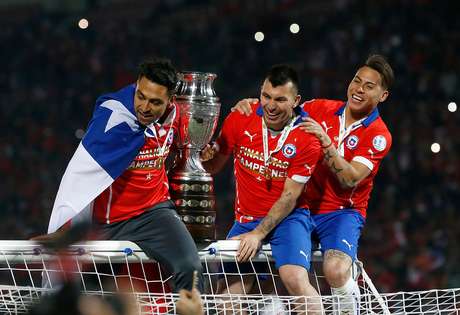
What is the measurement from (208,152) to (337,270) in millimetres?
886

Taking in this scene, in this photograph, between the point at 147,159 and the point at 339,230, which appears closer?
the point at 147,159

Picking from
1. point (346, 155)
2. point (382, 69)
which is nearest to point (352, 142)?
point (346, 155)

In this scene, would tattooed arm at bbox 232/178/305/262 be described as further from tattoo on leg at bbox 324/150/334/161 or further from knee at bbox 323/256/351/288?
knee at bbox 323/256/351/288

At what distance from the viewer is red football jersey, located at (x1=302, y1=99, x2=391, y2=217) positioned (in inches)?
209

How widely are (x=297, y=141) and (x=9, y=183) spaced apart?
820 cm

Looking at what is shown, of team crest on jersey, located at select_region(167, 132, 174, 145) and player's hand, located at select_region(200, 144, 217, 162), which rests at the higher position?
team crest on jersey, located at select_region(167, 132, 174, 145)

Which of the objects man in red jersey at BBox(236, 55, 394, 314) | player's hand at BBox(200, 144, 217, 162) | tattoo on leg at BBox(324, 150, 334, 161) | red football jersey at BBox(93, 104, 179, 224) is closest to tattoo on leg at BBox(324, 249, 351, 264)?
man in red jersey at BBox(236, 55, 394, 314)

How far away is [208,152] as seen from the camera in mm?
5316

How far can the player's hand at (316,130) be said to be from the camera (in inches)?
197

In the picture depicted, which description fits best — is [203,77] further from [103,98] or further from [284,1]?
[284,1]

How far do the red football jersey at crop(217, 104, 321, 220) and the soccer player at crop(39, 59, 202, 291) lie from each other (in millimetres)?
399

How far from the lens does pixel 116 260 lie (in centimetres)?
489

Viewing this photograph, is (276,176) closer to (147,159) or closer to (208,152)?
(208,152)

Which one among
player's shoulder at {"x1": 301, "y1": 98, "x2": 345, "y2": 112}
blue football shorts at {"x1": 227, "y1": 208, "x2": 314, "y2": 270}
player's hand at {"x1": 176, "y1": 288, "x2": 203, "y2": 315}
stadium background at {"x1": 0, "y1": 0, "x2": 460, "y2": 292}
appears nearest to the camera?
player's hand at {"x1": 176, "y1": 288, "x2": 203, "y2": 315}
